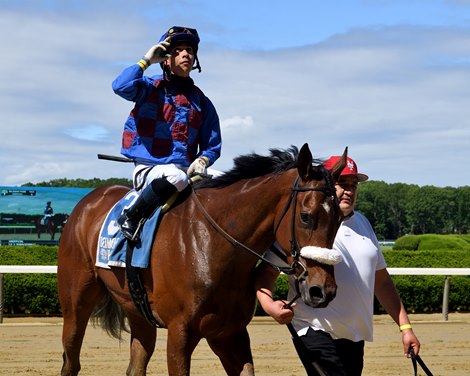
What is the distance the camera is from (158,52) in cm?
466

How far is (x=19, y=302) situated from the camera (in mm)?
11406

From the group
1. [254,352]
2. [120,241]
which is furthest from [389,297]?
[254,352]

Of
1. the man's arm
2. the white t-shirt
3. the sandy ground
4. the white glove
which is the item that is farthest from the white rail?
the white t-shirt

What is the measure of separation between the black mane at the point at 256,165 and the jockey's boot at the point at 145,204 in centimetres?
22

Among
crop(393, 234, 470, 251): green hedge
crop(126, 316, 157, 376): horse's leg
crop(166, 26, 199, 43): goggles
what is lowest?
crop(126, 316, 157, 376): horse's leg

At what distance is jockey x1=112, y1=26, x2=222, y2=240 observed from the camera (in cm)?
459

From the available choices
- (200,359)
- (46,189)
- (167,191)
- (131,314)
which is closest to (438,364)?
(200,359)

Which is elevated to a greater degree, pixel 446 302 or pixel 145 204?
pixel 145 204

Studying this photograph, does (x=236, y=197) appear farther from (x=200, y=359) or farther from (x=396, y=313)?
(x=200, y=359)

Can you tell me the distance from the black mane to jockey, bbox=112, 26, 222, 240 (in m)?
0.27

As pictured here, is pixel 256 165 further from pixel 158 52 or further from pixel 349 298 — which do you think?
pixel 158 52

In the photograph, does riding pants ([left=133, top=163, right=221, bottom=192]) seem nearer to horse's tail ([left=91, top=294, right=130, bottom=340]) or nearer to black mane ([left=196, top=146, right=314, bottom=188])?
black mane ([left=196, top=146, right=314, bottom=188])

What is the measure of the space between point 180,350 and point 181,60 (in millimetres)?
1622

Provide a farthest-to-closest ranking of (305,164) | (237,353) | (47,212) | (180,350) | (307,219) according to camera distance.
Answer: (47,212) < (237,353) < (180,350) < (305,164) < (307,219)
